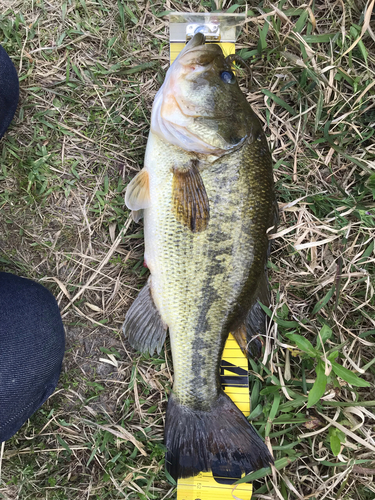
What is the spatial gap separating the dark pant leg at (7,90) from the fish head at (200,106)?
101 cm

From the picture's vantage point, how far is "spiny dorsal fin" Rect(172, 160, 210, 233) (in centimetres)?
178

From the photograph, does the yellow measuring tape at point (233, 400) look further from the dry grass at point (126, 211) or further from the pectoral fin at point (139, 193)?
the pectoral fin at point (139, 193)

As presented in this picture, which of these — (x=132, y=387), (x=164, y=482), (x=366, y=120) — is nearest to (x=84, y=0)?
(x=366, y=120)

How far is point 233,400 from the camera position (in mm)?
2162

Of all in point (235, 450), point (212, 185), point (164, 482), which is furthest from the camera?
point (164, 482)

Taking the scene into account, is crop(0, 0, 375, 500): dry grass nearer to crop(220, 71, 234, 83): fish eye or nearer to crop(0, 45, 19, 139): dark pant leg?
crop(0, 45, 19, 139): dark pant leg

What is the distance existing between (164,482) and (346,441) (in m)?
1.20

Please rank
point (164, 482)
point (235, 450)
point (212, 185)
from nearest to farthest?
point (212, 185)
point (235, 450)
point (164, 482)

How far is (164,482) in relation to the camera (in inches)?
83.7

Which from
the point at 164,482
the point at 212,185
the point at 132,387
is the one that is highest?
the point at 212,185

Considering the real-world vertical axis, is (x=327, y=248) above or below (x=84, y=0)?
below

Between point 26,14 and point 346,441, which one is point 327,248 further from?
point 26,14

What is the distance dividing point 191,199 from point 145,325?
856mm

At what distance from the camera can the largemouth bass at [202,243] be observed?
5.81 feet
